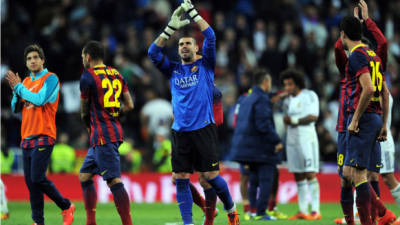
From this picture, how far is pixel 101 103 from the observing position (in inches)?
348

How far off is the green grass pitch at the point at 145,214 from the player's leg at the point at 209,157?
1.59 m

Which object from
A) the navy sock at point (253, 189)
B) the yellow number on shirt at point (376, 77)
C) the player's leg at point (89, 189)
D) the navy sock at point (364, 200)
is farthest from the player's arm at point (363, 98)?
the navy sock at point (253, 189)

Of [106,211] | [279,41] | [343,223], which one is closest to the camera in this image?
[343,223]

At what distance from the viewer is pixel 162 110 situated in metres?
18.8

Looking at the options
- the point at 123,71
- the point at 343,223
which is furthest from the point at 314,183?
the point at 123,71

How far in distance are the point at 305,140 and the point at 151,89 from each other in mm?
7757

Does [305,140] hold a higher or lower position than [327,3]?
lower

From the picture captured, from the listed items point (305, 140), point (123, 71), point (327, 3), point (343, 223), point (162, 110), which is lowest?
point (343, 223)

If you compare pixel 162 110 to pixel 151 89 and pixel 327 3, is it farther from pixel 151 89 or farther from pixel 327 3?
pixel 327 3

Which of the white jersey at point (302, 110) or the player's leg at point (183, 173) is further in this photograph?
the white jersey at point (302, 110)

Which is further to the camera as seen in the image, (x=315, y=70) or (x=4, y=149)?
(x=315, y=70)

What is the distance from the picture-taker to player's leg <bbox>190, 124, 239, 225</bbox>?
→ 8.57 meters

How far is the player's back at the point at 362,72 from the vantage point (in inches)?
310

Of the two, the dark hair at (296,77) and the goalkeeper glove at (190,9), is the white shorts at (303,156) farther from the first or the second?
the goalkeeper glove at (190,9)
